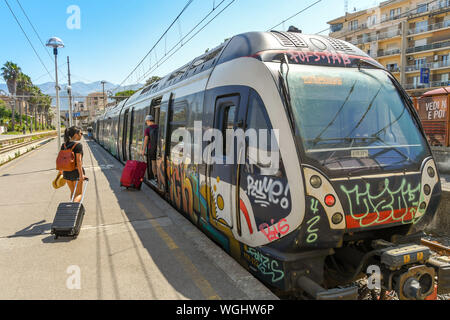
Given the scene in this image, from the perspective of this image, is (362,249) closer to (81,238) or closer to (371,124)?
(371,124)

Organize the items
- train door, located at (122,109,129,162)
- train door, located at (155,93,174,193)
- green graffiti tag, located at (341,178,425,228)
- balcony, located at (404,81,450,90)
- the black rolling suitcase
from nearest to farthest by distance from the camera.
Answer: green graffiti tag, located at (341,178,425,228) < the black rolling suitcase < train door, located at (155,93,174,193) < train door, located at (122,109,129,162) < balcony, located at (404,81,450,90)

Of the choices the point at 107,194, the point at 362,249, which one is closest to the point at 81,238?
the point at 107,194

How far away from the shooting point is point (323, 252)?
3.52 meters

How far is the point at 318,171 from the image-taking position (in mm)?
3361

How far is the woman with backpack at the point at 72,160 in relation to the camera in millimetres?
5977

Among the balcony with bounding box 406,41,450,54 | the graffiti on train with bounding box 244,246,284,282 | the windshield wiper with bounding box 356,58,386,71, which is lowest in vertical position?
the graffiti on train with bounding box 244,246,284,282

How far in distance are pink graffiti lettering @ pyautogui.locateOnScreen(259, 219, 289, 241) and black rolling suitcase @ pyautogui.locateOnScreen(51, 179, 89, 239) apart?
3.19 m

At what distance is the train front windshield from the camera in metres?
3.56

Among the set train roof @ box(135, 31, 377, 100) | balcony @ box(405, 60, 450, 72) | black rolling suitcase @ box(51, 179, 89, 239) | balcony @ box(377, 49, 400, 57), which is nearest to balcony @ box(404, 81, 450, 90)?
balcony @ box(405, 60, 450, 72)

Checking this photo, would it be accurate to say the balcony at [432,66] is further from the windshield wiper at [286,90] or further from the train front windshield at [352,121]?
the windshield wiper at [286,90]

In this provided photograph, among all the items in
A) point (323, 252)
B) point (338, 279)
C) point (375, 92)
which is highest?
point (375, 92)

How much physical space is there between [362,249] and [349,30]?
62.6 meters

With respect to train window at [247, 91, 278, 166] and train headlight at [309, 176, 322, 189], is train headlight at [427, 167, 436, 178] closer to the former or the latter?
train headlight at [309, 176, 322, 189]
